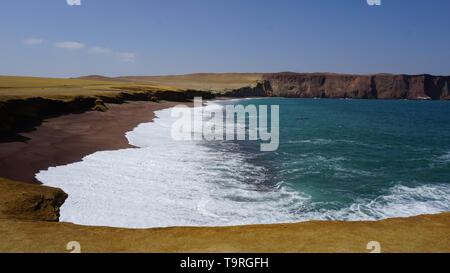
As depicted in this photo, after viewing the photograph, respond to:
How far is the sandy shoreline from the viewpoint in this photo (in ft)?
70.4

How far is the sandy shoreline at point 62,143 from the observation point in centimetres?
2147

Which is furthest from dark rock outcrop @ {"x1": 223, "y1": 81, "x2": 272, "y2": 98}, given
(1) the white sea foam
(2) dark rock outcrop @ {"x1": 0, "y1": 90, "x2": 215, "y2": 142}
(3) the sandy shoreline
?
(1) the white sea foam

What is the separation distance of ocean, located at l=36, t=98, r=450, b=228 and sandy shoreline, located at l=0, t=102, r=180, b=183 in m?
1.21

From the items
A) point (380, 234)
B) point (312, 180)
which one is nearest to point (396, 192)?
point (312, 180)

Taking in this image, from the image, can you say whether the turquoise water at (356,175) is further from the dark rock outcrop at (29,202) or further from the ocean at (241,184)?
the dark rock outcrop at (29,202)

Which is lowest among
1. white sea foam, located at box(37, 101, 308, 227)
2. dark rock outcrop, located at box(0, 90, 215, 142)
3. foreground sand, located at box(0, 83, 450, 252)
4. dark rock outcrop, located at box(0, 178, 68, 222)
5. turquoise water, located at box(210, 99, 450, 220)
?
turquoise water, located at box(210, 99, 450, 220)

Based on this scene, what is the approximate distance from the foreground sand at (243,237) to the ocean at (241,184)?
157 inches

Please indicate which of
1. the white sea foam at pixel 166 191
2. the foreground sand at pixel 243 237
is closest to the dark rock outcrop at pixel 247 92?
the white sea foam at pixel 166 191

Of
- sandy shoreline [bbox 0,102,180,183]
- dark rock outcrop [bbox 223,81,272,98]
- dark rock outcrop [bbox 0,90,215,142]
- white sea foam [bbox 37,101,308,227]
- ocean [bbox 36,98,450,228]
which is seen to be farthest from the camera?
dark rock outcrop [bbox 223,81,272,98]

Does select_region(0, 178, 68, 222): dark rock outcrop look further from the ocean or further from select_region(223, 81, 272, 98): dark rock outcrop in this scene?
select_region(223, 81, 272, 98): dark rock outcrop

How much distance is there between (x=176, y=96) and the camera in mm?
100625

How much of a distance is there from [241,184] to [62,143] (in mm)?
15145
